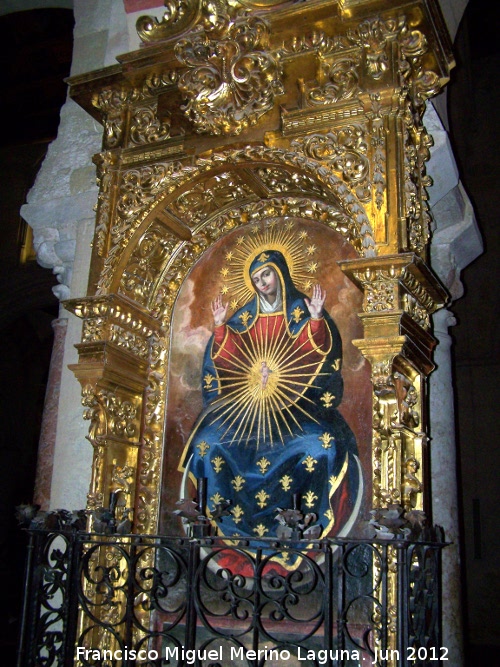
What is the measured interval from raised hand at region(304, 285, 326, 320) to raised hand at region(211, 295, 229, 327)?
0.60 metres

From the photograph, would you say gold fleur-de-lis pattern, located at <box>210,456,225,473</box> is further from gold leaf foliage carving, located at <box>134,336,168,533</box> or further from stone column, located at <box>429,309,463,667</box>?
stone column, located at <box>429,309,463,667</box>

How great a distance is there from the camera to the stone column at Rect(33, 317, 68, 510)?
5.09 meters

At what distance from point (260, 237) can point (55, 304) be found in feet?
29.0

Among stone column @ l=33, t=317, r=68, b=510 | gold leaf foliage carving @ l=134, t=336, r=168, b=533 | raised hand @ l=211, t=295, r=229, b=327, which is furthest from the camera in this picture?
stone column @ l=33, t=317, r=68, b=510

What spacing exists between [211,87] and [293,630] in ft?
10.3

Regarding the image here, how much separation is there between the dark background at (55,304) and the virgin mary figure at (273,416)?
2.47m

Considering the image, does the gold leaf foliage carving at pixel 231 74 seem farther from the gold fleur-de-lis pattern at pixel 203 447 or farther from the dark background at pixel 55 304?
the dark background at pixel 55 304

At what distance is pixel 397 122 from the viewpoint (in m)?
3.77

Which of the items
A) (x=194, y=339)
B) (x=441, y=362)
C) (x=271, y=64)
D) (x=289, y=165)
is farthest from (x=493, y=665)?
(x=271, y=64)

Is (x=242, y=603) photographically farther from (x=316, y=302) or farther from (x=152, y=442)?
(x=316, y=302)

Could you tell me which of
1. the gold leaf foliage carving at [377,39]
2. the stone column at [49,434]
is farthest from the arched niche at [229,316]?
the stone column at [49,434]

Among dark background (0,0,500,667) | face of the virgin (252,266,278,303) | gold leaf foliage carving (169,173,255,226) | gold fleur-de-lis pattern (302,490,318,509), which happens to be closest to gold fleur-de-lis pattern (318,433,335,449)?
gold fleur-de-lis pattern (302,490,318,509)

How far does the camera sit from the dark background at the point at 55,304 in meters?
8.74

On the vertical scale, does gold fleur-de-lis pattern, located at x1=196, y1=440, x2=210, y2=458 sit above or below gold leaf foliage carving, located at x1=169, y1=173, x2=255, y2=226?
below
